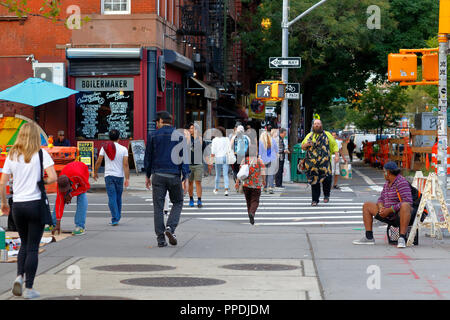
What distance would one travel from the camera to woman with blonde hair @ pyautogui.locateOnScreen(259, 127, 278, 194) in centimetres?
2261

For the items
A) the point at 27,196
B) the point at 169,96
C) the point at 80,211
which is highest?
the point at 169,96

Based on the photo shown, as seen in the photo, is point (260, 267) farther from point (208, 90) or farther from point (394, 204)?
point (208, 90)

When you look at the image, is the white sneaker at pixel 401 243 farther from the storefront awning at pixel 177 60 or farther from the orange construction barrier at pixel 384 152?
the orange construction barrier at pixel 384 152

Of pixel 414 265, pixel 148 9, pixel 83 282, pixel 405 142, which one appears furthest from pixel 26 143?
pixel 405 142

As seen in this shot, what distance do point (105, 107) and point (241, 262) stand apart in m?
19.9

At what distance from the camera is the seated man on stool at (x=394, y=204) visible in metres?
11.8

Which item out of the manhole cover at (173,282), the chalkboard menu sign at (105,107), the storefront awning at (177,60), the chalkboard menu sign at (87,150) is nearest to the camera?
the manhole cover at (173,282)

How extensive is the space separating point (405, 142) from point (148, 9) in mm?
12996

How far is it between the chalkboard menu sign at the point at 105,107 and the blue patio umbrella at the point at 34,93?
10.6 feet

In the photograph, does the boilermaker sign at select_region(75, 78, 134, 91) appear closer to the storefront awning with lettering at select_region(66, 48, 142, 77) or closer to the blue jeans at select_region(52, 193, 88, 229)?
the storefront awning with lettering at select_region(66, 48, 142, 77)

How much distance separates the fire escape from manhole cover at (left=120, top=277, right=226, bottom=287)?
988 inches

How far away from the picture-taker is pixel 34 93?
2569 centimetres

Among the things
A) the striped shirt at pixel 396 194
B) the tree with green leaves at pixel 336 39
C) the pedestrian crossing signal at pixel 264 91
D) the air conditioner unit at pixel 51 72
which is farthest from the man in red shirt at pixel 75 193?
the tree with green leaves at pixel 336 39

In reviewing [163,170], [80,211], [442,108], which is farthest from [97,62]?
[442,108]
